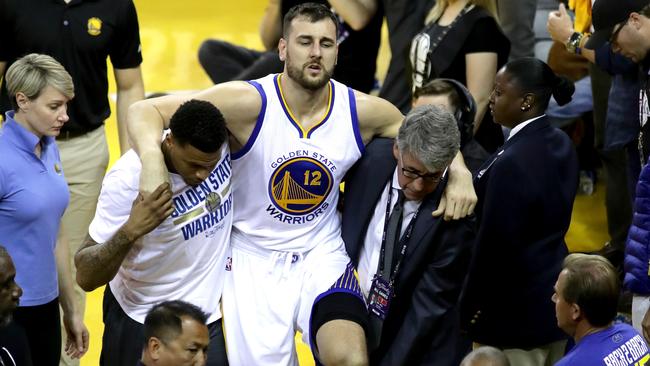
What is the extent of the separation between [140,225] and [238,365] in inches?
33.7

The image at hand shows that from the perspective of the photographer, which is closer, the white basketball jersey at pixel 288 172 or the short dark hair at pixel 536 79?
the white basketball jersey at pixel 288 172

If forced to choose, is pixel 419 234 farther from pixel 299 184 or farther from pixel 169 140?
pixel 169 140

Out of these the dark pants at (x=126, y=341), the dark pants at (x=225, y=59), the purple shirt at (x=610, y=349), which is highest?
the purple shirt at (x=610, y=349)

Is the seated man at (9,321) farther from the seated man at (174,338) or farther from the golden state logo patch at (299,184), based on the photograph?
the golden state logo patch at (299,184)

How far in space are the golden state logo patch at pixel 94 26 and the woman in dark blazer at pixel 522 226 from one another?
2196 mm

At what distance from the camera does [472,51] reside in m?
6.73

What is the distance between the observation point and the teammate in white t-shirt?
4527 millimetres

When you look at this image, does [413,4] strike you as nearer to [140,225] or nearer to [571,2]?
[571,2]

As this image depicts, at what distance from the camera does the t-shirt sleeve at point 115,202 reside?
15.4 ft

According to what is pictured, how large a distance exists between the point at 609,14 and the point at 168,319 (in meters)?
3.03

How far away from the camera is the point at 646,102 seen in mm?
5871

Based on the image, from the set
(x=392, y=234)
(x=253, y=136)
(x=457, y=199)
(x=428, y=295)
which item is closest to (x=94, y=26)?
(x=253, y=136)

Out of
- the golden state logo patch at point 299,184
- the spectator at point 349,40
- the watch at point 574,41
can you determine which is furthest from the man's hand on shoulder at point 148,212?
the spectator at point 349,40

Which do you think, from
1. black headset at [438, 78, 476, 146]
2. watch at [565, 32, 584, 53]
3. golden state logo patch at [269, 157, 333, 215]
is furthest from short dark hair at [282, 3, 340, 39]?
watch at [565, 32, 584, 53]
